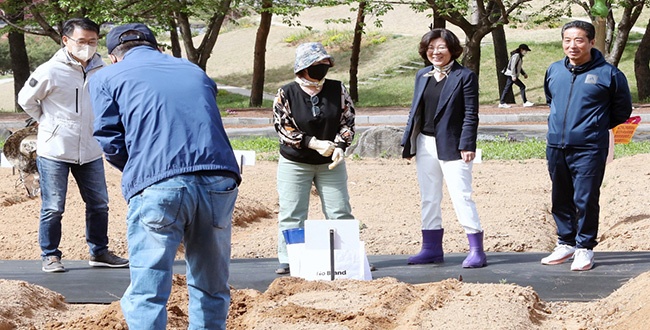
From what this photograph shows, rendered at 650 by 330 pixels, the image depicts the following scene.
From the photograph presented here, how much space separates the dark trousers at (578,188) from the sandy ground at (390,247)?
878 mm

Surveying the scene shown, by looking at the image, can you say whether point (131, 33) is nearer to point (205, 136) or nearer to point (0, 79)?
point (205, 136)

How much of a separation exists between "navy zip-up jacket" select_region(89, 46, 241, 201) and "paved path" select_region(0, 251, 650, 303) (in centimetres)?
227

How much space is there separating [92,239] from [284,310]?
2430mm

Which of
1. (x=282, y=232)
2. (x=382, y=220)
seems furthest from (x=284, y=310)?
(x=382, y=220)

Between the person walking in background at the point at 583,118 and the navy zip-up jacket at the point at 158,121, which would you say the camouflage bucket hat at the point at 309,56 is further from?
the navy zip-up jacket at the point at 158,121

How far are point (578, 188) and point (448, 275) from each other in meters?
1.07

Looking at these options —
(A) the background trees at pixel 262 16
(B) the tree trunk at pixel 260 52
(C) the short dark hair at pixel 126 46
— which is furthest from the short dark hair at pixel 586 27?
(B) the tree trunk at pixel 260 52

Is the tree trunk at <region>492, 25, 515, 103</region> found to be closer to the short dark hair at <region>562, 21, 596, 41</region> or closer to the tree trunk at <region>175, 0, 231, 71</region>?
the tree trunk at <region>175, 0, 231, 71</region>

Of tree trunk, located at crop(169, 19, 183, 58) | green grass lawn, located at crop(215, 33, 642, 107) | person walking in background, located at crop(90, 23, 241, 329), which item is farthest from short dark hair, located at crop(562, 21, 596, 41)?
tree trunk, located at crop(169, 19, 183, 58)

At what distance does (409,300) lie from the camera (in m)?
5.83

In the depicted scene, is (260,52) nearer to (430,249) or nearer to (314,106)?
(430,249)

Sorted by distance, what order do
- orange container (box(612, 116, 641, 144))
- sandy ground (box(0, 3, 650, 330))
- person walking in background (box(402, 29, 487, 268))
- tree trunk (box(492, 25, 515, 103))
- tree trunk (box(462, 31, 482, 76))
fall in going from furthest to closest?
1. tree trunk (box(492, 25, 515, 103))
2. tree trunk (box(462, 31, 482, 76))
3. orange container (box(612, 116, 641, 144))
4. person walking in background (box(402, 29, 487, 268))
5. sandy ground (box(0, 3, 650, 330))

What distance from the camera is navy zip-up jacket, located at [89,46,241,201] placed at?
4328 millimetres

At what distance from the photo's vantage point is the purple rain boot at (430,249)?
288 inches
